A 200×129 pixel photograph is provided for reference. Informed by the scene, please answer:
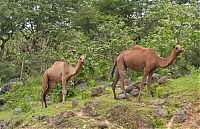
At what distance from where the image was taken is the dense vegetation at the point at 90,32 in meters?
16.2

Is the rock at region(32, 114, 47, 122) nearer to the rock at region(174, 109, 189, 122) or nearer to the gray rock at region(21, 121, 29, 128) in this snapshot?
the gray rock at region(21, 121, 29, 128)

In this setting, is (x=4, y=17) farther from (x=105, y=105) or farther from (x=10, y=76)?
(x=105, y=105)

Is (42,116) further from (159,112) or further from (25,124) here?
(159,112)

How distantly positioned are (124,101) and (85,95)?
2.24 metres

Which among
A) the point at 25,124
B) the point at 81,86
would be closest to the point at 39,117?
the point at 25,124

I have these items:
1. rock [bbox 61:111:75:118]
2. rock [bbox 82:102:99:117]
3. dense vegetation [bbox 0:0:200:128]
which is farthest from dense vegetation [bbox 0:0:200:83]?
rock [bbox 61:111:75:118]

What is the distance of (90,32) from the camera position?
23703 millimetres

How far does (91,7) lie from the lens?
24172 mm

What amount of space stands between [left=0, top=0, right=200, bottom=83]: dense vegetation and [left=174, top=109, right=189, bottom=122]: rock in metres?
4.59

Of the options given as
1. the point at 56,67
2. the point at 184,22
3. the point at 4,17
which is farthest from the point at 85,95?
the point at 4,17

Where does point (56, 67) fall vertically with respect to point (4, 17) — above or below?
below

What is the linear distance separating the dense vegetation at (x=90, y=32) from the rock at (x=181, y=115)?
181 inches

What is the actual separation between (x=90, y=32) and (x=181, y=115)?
1368 centimetres

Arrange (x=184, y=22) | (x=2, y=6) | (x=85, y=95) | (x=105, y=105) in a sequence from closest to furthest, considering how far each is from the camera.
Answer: (x=105, y=105), (x=85, y=95), (x=184, y=22), (x=2, y=6)
